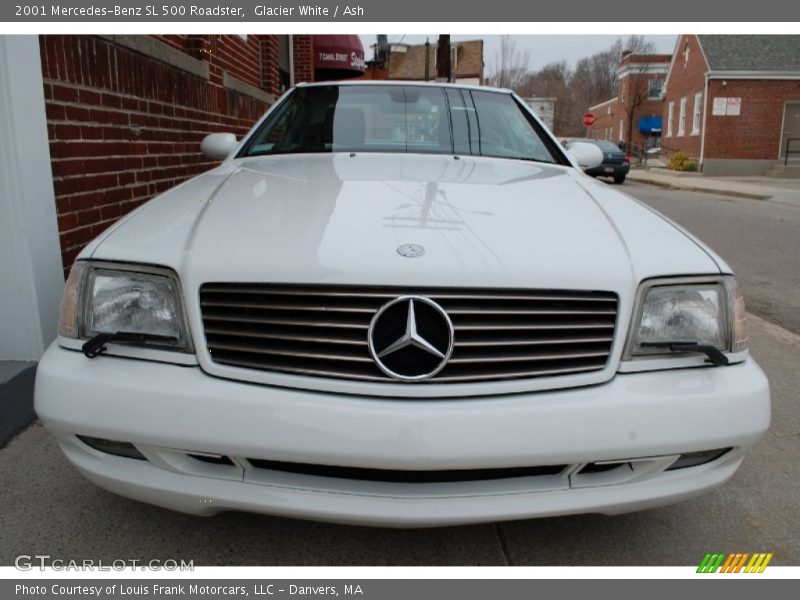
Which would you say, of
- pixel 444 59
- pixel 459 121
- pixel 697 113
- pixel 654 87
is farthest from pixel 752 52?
pixel 459 121

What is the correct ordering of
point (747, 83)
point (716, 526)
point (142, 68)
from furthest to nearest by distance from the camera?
point (747, 83), point (142, 68), point (716, 526)

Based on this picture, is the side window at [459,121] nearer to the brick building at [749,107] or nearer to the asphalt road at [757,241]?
the asphalt road at [757,241]

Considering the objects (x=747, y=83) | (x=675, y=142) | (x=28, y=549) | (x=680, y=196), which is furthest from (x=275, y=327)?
(x=675, y=142)

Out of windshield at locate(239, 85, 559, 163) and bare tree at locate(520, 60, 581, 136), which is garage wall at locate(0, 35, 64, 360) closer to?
windshield at locate(239, 85, 559, 163)

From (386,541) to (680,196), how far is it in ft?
58.0

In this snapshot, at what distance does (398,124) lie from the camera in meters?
3.39

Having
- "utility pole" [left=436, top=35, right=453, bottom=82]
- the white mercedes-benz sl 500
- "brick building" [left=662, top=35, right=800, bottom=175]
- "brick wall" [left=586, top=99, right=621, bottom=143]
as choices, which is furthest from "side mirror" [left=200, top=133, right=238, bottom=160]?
"brick wall" [left=586, top=99, right=621, bottom=143]

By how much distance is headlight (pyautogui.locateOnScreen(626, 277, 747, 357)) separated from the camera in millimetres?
1955

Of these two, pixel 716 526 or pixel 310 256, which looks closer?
pixel 310 256

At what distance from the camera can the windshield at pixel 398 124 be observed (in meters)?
3.32

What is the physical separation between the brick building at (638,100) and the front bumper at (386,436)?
160ft

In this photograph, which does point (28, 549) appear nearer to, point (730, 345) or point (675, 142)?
point (730, 345)

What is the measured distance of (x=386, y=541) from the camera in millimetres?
2168

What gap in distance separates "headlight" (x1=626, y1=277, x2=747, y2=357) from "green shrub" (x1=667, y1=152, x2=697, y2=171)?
30.7 meters
